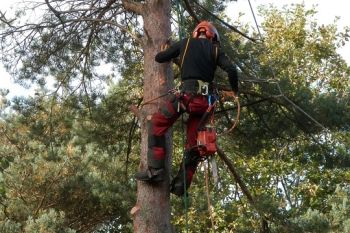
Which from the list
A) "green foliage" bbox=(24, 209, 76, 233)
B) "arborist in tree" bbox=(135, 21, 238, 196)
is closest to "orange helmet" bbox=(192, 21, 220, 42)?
"arborist in tree" bbox=(135, 21, 238, 196)

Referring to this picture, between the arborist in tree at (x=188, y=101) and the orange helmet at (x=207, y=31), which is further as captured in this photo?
the orange helmet at (x=207, y=31)

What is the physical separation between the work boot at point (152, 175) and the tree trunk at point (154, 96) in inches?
3.0

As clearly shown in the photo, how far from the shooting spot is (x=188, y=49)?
14.2ft

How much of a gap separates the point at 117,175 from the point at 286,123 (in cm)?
489

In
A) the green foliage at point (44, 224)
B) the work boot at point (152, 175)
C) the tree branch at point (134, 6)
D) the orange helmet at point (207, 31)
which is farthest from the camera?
the green foliage at point (44, 224)

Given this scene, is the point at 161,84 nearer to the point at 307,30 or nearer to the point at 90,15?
the point at 90,15

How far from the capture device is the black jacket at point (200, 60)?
14.1ft

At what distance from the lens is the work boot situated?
4.22 m

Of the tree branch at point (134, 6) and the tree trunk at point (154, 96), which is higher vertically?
the tree branch at point (134, 6)

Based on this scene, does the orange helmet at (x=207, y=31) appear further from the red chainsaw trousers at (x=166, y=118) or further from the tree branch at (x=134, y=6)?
the tree branch at (x=134, y=6)

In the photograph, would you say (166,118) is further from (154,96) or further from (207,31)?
(207,31)

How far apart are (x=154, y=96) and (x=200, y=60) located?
0.56 m

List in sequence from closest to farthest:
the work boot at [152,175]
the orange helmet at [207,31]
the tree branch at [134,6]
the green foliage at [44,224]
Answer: the work boot at [152,175], the orange helmet at [207,31], the tree branch at [134,6], the green foliage at [44,224]

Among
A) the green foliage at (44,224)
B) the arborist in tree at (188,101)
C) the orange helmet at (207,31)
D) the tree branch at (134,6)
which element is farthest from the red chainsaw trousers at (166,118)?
the green foliage at (44,224)
